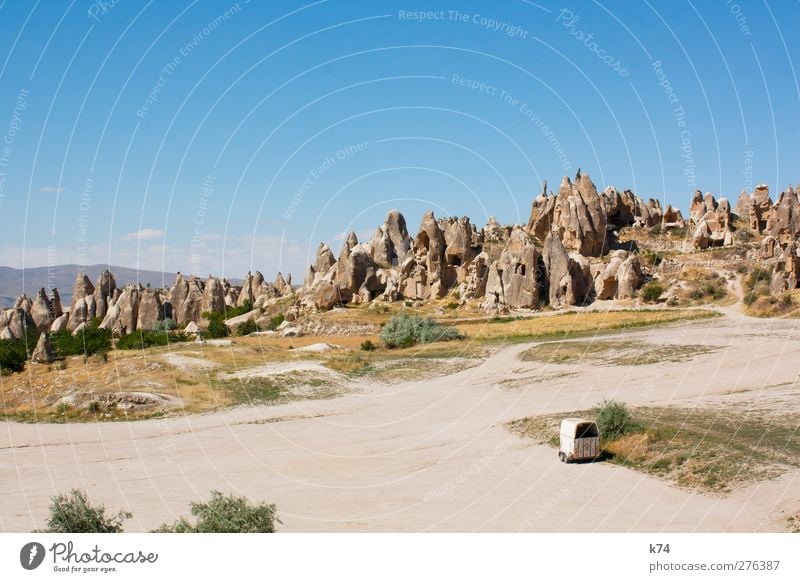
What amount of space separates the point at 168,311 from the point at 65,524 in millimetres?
61007

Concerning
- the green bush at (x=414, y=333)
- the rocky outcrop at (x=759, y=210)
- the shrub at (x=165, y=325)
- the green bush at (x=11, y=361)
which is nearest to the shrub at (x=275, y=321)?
the shrub at (x=165, y=325)

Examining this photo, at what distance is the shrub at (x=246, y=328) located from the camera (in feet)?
180

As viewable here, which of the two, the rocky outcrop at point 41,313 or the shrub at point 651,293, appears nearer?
the shrub at point 651,293

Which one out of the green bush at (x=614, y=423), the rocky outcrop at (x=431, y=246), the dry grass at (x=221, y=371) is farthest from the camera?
the rocky outcrop at (x=431, y=246)

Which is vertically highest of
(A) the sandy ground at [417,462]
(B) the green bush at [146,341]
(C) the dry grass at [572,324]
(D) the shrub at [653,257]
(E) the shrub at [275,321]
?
(D) the shrub at [653,257]

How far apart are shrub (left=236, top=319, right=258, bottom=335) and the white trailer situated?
40.1m

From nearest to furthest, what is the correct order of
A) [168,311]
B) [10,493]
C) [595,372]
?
[10,493] < [595,372] < [168,311]

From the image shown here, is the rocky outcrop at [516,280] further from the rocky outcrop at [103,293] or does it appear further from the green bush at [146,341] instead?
the rocky outcrop at [103,293]

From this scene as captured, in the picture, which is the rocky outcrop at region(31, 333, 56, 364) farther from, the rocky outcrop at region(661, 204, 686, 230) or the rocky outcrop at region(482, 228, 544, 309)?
the rocky outcrop at region(661, 204, 686, 230)

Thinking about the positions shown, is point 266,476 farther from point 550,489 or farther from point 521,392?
point 521,392

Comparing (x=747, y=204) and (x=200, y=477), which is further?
(x=747, y=204)

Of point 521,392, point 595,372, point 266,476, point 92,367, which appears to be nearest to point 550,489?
point 266,476

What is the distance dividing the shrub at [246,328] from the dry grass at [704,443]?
3683 cm

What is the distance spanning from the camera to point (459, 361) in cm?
3441
